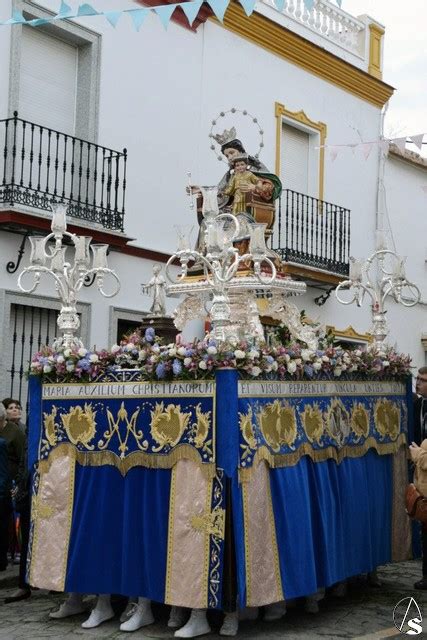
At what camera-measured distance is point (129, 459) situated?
6.54 metres

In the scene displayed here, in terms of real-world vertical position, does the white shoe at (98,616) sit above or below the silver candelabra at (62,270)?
below

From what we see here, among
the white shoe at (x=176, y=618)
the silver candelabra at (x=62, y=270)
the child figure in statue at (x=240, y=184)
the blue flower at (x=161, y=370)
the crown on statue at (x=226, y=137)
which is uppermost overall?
the crown on statue at (x=226, y=137)

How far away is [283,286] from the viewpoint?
8.59 m

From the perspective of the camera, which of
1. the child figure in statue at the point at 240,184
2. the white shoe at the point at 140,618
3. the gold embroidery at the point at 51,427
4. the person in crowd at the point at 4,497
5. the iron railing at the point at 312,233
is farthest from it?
the iron railing at the point at 312,233

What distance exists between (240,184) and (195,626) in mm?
4277

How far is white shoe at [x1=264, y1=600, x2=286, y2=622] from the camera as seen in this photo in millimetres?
6574

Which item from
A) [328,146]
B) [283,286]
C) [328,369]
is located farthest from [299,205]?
[328,369]

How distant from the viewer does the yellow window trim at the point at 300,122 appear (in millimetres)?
14891

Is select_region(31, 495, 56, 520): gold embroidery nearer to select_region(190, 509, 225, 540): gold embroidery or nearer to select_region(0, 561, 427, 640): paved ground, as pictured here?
select_region(0, 561, 427, 640): paved ground

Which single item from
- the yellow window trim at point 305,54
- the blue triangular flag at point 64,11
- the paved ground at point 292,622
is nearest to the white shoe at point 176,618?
the paved ground at point 292,622

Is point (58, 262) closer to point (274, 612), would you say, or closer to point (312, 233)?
point (274, 612)

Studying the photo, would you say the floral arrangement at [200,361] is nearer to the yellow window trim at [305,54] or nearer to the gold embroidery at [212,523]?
the gold embroidery at [212,523]

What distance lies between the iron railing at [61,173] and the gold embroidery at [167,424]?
15.6 ft

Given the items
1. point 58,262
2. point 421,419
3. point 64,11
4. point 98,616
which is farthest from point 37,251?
point 421,419
